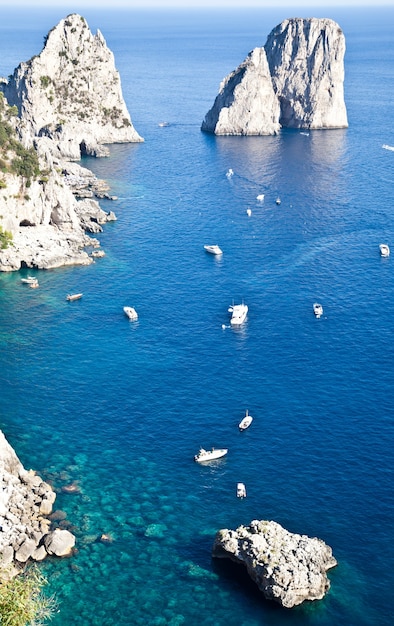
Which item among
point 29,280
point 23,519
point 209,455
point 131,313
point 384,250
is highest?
point 384,250

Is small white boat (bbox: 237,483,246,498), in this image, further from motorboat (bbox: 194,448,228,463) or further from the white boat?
the white boat

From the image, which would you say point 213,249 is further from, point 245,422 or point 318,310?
point 245,422

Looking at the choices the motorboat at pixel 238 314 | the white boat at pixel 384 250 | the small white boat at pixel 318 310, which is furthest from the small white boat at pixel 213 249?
the white boat at pixel 384 250

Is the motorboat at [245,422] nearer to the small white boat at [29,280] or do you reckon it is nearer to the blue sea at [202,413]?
the blue sea at [202,413]

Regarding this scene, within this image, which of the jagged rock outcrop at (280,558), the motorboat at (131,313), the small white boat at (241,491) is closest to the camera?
the jagged rock outcrop at (280,558)

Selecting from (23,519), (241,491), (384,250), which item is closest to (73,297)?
(241,491)

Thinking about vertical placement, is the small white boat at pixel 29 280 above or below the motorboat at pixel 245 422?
above
